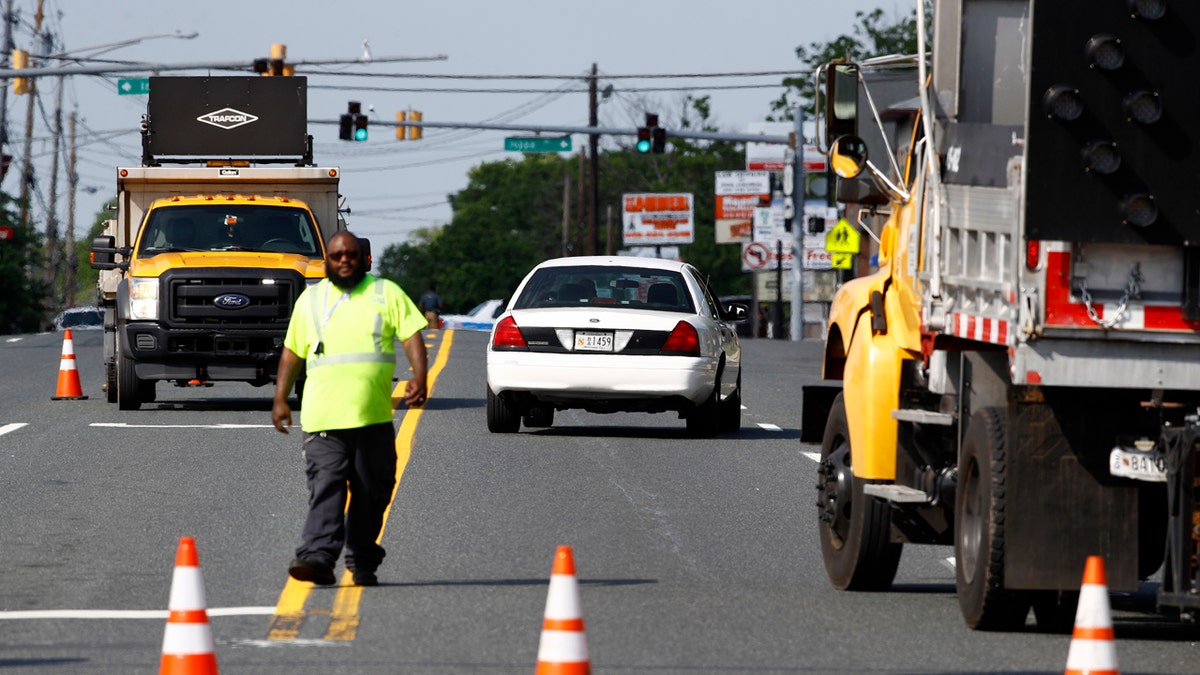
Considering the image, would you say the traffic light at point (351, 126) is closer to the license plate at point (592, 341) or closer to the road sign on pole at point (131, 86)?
the road sign on pole at point (131, 86)

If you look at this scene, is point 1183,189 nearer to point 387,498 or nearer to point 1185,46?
point 1185,46

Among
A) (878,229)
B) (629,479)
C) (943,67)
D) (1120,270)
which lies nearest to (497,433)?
(629,479)

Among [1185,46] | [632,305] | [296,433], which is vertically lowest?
[296,433]

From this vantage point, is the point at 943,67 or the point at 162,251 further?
the point at 162,251

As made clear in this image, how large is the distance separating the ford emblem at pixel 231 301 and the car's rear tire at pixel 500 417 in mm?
3584

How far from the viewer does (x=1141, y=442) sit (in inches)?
322

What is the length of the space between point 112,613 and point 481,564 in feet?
7.44

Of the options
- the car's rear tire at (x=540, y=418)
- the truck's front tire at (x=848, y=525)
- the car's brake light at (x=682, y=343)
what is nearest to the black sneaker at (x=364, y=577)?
the truck's front tire at (x=848, y=525)

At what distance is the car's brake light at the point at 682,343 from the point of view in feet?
60.5

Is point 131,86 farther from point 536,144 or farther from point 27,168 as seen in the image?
point 27,168

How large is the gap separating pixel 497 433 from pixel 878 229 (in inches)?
337

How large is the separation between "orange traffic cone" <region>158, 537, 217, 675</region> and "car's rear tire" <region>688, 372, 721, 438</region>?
38.3ft

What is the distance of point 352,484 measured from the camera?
10188mm

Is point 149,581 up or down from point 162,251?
down
